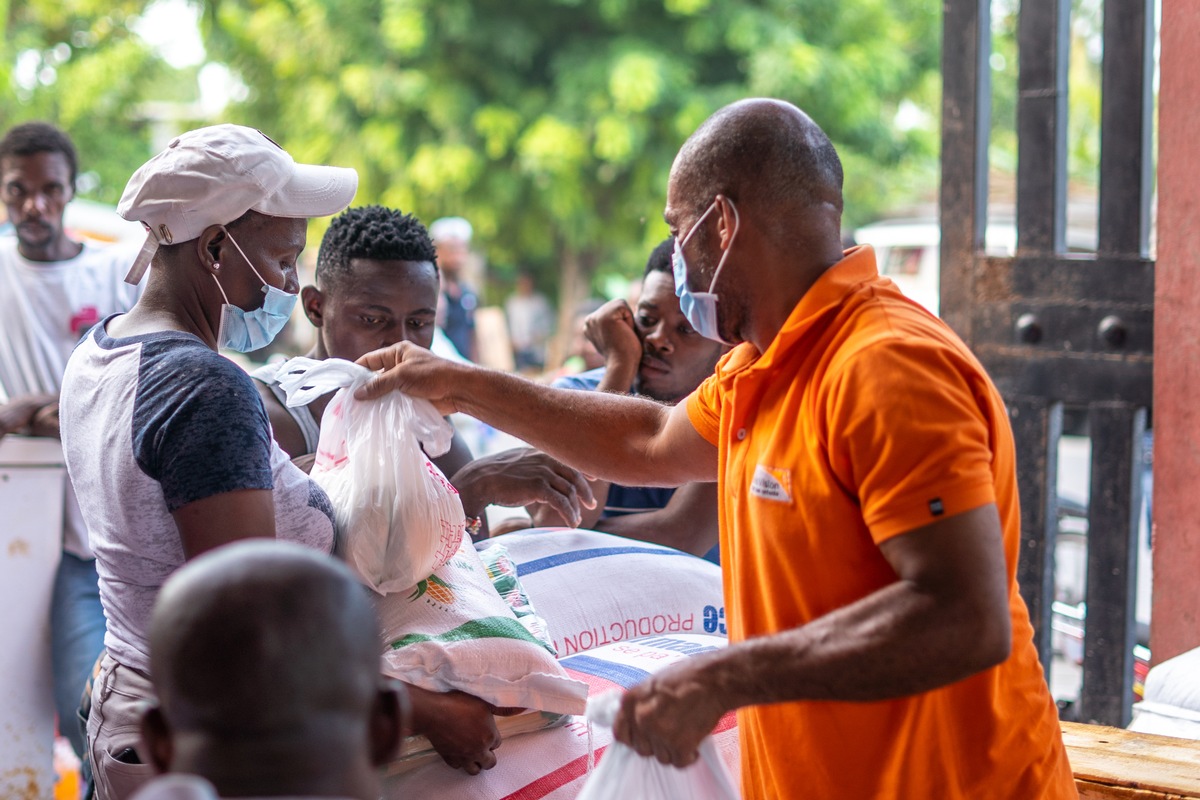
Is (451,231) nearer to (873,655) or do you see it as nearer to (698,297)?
(698,297)

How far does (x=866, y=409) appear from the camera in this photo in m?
1.62

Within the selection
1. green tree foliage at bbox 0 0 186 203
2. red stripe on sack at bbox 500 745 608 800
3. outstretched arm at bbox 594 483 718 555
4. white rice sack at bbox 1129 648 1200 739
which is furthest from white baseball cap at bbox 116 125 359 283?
green tree foliage at bbox 0 0 186 203

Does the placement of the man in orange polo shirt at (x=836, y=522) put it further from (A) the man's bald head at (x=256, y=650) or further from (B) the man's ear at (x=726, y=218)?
(A) the man's bald head at (x=256, y=650)

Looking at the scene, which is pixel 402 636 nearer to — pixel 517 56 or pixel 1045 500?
pixel 1045 500

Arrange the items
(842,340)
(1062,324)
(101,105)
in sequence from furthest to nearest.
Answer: (101,105)
(1062,324)
(842,340)

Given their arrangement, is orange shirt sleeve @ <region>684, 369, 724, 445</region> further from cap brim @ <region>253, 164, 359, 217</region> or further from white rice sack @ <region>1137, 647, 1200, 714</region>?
white rice sack @ <region>1137, 647, 1200, 714</region>

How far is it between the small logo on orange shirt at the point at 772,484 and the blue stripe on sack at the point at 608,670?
73 cm

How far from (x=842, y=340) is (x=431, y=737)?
40.8 inches

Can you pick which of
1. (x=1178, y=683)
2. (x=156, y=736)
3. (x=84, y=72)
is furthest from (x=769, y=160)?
(x=84, y=72)

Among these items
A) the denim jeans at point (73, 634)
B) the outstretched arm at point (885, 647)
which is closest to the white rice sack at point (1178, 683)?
the outstretched arm at point (885, 647)

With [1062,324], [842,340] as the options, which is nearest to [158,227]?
[842,340]

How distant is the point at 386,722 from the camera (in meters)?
1.37

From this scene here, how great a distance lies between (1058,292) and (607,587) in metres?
2.02

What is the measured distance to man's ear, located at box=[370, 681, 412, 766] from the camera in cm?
136
